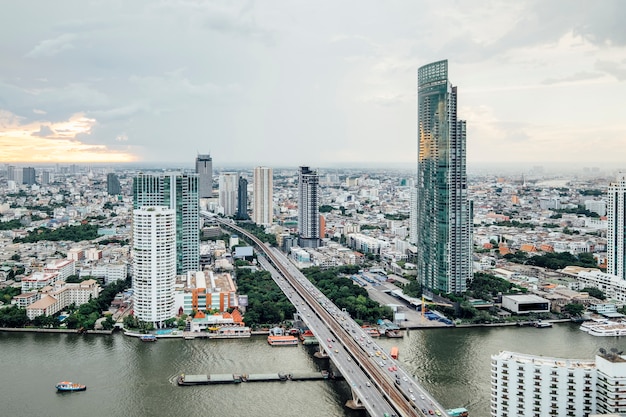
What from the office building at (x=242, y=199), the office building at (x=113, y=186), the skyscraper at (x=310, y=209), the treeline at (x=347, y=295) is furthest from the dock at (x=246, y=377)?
the office building at (x=113, y=186)

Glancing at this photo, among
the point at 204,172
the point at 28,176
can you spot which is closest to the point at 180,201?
the point at 204,172

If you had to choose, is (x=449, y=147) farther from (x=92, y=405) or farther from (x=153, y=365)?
(x=92, y=405)

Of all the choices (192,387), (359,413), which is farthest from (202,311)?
(359,413)

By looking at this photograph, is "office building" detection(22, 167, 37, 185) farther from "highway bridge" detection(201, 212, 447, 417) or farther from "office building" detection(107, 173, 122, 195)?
"highway bridge" detection(201, 212, 447, 417)

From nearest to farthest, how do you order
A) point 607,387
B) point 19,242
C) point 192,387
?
point 607,387 → point 192,387 → point 19,242

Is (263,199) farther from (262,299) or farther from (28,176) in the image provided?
(28,176)

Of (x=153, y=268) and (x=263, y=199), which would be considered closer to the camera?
(x=153, y=268)

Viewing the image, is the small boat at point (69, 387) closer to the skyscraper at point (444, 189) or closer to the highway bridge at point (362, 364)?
the highway bridge at point (362, 364)
